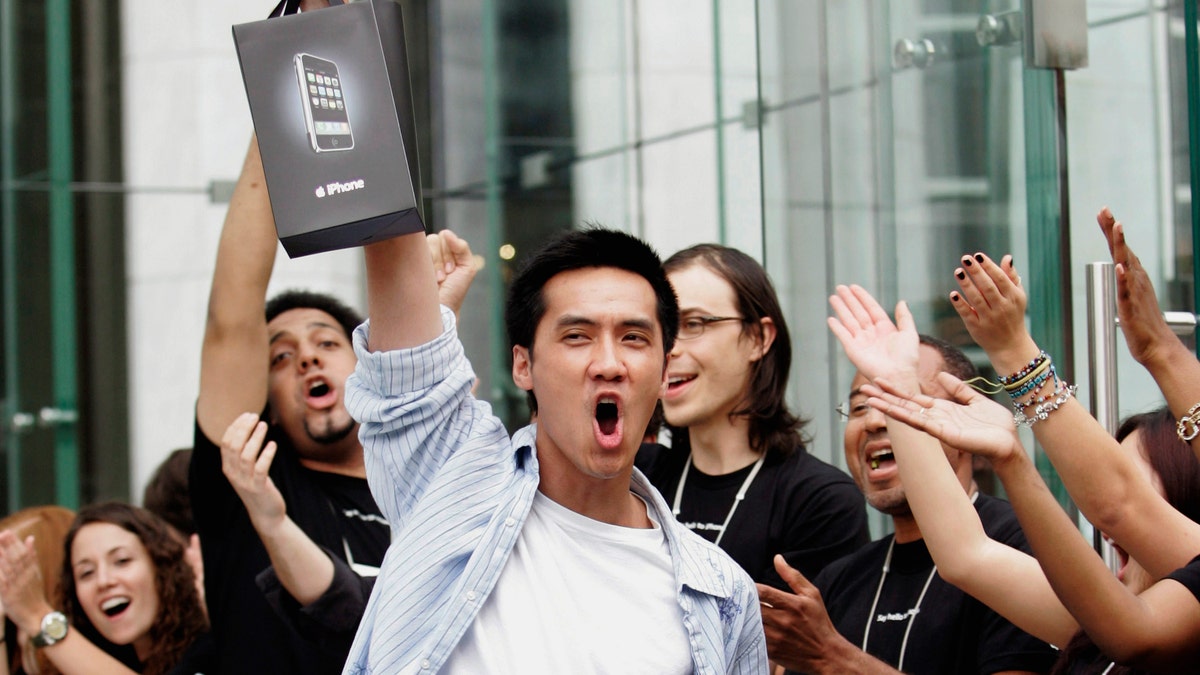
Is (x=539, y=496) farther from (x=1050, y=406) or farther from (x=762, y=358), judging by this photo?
(x=762, y=358)

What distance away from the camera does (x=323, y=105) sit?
2186mm

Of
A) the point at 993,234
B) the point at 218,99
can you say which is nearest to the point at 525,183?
the point at 218,99

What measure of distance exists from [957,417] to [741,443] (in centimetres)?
115

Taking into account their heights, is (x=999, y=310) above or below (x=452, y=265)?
below

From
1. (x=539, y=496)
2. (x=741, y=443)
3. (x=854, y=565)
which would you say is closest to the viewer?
(x=539, y=496)

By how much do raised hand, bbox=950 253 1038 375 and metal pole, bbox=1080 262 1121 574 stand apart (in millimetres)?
581

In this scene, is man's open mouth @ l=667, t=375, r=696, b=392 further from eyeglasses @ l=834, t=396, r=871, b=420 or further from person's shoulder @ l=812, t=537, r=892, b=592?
person's shoulder @ l=812, t=537, r=892, b=592

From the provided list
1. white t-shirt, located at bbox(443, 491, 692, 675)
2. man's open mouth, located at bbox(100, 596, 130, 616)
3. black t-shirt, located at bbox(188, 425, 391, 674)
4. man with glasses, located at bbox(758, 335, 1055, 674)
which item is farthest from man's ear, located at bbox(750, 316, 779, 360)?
man's open mouth, located at bbox(100, 596, 130, 616)

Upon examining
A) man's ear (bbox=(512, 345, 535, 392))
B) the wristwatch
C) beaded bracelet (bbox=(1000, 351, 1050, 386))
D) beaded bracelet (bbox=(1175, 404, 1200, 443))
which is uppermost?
man's ear (bbox=(512, 345, 535, 392))

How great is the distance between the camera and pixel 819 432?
176 inches

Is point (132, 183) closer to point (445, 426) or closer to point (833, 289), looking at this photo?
point (833, 289)

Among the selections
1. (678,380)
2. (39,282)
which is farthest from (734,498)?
(39,282)

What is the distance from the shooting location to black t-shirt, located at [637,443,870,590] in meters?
3.37

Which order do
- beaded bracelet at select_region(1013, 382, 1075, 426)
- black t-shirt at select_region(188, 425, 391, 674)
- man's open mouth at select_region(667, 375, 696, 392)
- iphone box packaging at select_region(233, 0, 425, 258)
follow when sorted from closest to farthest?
iphone box packaging at select_region(233, 0, 425, 258) < beaded bracelet at select_region(1013, 382, 1075, 426) < black t-shirt at select_region(188, 425, 391, 674) < man's open mouth at select_region(667, 375, 696, 392)
